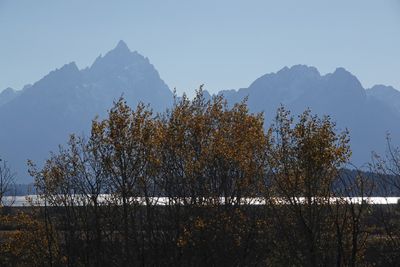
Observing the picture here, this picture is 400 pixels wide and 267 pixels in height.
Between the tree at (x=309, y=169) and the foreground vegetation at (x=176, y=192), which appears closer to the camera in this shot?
the tree at (x=309, y=169)

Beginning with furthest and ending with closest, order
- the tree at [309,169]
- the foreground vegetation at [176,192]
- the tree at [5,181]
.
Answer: the tree at [5,181] → the foreground vegetation at [176,192] → the tree at [309,169]

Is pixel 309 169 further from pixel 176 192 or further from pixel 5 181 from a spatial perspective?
pixel 5 181

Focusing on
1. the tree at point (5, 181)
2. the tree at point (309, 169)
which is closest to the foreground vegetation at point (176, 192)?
the tree at point (309, 169)

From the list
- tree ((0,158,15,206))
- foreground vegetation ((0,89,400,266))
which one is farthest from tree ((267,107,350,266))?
tree ((0,158,15,206))

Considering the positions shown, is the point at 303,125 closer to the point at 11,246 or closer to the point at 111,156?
the point at 111,156

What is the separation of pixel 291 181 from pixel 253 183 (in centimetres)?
658

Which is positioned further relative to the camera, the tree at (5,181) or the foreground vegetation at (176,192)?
the tree at (5,181)

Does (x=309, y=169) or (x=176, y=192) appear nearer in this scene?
(x=309, y=169)

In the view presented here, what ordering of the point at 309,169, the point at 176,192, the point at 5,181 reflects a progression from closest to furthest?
the point at 309,169 < the point at 5,181 < the point at 176,192

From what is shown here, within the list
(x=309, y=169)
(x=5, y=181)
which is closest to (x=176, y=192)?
(x=5, y=181)

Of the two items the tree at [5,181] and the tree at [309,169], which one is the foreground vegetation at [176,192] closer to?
the tree at [309,169]

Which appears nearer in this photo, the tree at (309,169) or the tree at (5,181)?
the tree at (309,169)

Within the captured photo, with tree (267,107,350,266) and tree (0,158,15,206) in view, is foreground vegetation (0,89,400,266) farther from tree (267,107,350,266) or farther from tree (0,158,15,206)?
tree (0,158,15,206)

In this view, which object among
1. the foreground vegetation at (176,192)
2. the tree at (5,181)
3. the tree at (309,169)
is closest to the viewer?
the tree at (309,169)
